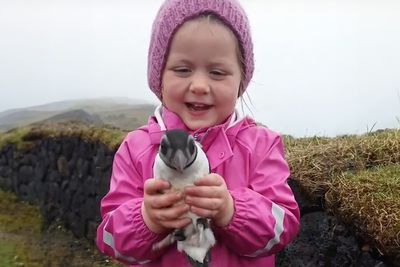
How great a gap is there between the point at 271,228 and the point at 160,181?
0.51 m

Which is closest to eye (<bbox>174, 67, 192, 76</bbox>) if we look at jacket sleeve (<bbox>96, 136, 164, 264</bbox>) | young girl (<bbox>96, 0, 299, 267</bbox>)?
young girl (<bbox>96, 0, 299, 267</bbox>)

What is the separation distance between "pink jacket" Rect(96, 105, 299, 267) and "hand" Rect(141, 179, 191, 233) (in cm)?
15

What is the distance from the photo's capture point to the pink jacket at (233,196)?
2.00m

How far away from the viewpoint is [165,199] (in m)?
1.75

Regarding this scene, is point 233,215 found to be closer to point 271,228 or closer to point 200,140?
point 271,228

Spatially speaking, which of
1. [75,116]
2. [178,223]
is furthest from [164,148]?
[75,116]

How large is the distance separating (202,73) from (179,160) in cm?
60

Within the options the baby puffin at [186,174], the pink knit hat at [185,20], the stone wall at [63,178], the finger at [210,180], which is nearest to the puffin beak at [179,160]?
the baby puffin at [186,174]

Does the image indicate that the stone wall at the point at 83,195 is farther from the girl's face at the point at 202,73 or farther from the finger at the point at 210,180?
the finger at the point at 210,180

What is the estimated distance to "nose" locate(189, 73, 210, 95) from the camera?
2084mm

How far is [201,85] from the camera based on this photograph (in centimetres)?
208

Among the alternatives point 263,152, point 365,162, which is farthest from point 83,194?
point 263,152

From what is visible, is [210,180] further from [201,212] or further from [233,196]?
[233,196]

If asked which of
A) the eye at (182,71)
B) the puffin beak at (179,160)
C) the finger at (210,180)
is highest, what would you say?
the eye at (182,71)
